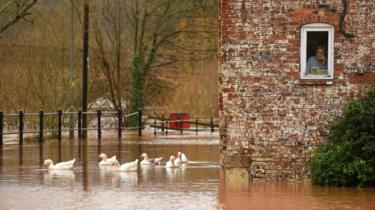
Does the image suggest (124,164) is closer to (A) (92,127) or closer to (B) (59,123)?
(B) (59,123)

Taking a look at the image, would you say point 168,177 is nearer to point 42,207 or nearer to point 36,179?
point 36,179

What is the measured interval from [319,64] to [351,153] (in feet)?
7.28

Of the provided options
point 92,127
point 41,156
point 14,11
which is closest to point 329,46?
point 41,156

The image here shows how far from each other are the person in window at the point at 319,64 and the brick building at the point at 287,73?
2 centimetres

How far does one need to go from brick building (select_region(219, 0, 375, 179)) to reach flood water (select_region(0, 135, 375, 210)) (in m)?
0.77

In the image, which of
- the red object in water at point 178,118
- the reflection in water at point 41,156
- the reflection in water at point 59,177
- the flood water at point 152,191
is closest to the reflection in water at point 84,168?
the flood water at point 152,191

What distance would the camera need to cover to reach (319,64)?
21531 mm

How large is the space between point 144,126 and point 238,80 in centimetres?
Result: 3268

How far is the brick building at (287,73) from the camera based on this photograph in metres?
21.3

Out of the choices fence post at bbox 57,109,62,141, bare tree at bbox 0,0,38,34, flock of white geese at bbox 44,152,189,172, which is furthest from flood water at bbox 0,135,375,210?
→ fence post at bbox 57,109,62,141

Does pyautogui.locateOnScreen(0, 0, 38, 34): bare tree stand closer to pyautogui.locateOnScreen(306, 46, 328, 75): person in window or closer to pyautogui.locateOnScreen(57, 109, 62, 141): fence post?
pyautogui.locateOnScreen(57, 109, 62, 141): fence post

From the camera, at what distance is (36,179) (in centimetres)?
2316

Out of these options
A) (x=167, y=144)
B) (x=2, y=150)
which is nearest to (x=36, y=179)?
(x=2, y=150)

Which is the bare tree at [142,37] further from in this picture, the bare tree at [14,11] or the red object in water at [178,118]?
the bare tree at [14,11]
